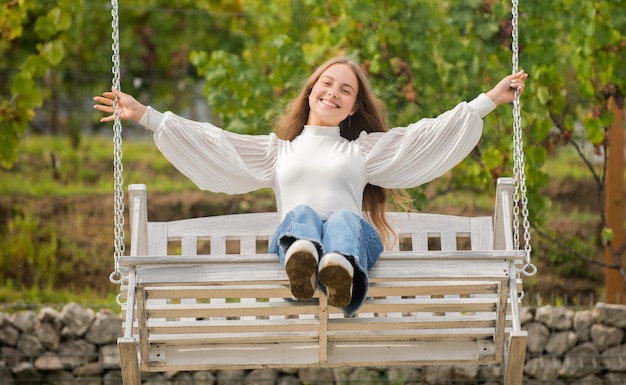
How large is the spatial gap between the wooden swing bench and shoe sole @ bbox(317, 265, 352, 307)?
95 millimetres

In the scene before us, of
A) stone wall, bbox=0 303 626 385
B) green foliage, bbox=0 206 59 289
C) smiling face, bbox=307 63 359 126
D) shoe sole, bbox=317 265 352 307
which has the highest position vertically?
smiling face, bbox=307 63 359 126

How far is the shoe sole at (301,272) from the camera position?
3477mm

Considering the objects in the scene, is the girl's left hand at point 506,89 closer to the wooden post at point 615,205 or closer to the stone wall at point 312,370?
the stone wall at point 312,370

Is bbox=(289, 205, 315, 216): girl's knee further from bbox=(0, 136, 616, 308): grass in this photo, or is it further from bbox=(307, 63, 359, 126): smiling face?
bbox=(0, 136, 616, 308): grass

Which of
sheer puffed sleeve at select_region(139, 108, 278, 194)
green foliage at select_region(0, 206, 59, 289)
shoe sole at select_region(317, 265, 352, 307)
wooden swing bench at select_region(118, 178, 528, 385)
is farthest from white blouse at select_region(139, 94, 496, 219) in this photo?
green foliage at select_region(0, 206, 59, 289)

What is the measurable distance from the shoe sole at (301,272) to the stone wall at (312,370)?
2361 millimetres

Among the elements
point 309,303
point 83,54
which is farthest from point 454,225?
point 83,54

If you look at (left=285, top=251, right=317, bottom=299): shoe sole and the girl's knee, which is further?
the girl's knee

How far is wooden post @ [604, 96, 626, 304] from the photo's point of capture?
6293mm

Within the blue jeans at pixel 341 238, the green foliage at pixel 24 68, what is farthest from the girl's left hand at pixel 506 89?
the green foliage at pixel 24 68

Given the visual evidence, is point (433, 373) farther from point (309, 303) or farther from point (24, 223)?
point (24, 223)

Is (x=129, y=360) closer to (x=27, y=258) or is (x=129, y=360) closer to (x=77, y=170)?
(x=27, y=258)

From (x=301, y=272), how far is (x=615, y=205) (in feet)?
11.0

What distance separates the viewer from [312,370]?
5.87 m
